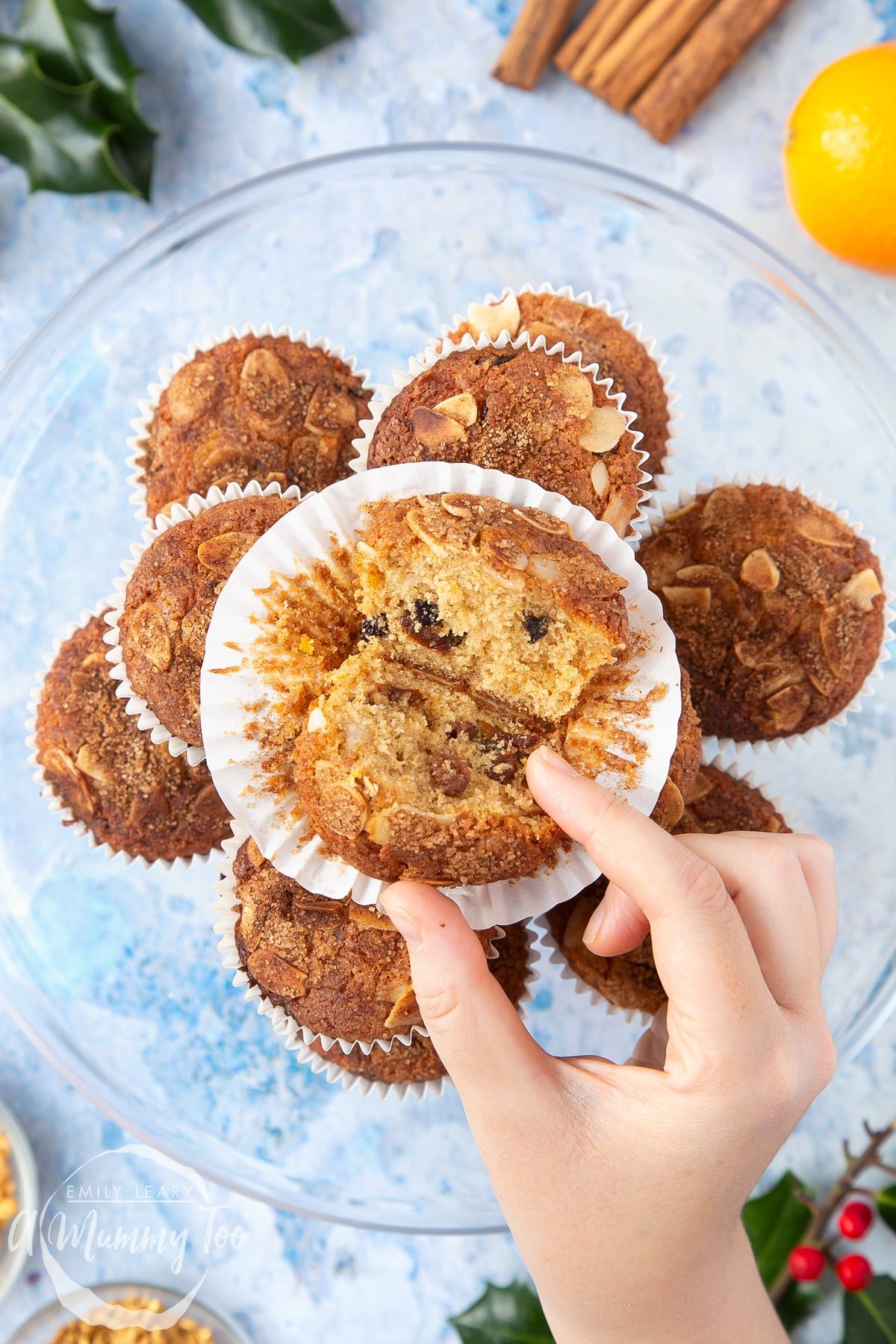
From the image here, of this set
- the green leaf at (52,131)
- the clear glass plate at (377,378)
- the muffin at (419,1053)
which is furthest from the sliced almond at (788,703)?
the green leaf at (52,131)

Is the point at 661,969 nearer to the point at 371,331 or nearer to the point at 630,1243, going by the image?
the point at 630,1243

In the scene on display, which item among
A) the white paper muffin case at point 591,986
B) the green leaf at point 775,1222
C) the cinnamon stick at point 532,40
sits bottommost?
the green leaf at point 775,1222

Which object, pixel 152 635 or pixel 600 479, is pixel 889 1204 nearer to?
pixel 600 479

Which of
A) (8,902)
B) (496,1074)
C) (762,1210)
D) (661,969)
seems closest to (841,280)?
(661,969)

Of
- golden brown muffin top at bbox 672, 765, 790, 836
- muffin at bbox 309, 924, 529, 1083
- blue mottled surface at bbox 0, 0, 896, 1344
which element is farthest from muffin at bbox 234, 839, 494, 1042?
blue mottled surface at bbox 0, 0, 896, 1344

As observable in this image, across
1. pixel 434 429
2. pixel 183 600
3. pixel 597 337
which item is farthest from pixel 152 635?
pixel 597 337

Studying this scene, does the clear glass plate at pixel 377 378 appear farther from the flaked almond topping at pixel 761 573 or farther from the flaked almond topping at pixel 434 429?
the flaked almond topping at pixel 434 429

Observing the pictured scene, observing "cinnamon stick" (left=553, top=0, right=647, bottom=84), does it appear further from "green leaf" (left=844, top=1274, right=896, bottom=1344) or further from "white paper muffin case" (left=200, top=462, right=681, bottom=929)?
"green leaf" (left=844, top=1274, right=896, bottom=1344)
